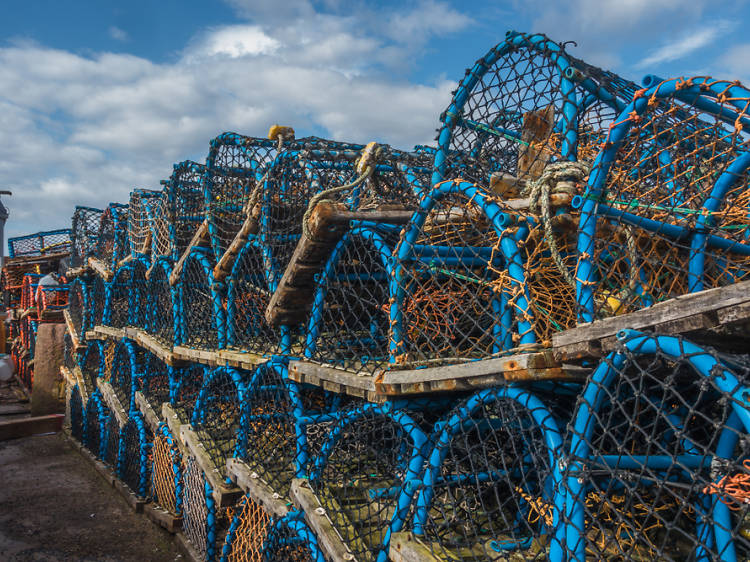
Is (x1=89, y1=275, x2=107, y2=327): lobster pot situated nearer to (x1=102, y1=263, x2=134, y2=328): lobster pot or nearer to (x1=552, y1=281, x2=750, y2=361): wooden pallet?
(x1=102, y1=263, x2=134, y2=328): lobster pot

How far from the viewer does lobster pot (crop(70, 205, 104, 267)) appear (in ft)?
32.0

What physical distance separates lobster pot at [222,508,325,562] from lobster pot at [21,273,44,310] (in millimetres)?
10691

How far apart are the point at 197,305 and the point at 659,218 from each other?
166 inches

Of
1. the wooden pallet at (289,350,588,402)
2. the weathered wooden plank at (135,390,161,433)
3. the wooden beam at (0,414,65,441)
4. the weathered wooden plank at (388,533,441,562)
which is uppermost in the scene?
the wooden pallet at (289,350,588,402)

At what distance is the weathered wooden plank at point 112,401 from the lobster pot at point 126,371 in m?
0.08

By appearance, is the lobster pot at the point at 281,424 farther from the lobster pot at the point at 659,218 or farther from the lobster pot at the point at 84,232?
the lobster pot at the point at 84,232

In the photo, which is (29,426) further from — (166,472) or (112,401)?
(166,472)

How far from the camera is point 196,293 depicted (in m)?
5.57

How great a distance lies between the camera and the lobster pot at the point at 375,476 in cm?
273

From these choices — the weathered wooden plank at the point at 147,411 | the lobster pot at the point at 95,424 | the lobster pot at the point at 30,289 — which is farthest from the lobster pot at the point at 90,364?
the lobster pot at the point at 30,289

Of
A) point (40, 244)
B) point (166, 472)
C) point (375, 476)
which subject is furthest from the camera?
point (40, 244)

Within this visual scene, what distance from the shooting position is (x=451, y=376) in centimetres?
237

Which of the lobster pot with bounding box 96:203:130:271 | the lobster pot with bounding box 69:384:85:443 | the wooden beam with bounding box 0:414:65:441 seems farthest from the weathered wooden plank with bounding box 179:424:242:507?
the wooden beam with bounding box 0:414:65:441

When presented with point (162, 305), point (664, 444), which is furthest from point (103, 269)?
point (664, 444)
